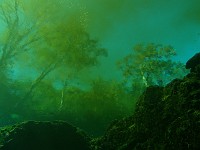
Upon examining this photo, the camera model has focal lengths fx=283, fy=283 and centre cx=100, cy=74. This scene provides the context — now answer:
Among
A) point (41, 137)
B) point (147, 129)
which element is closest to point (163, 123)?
point (147, 129)

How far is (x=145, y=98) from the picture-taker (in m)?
10.6

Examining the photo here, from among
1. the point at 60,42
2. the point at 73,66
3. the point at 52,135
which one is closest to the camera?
the point at 52,135

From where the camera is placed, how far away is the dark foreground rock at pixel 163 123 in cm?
757

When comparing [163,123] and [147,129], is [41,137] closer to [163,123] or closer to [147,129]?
[147,129]

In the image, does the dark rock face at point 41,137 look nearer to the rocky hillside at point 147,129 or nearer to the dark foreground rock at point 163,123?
the rocky hillside at point 147,129

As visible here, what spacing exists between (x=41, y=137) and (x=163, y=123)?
501 centimetres

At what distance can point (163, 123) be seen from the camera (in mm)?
8688

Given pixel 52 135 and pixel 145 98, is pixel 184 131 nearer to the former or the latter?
pixel 145 98

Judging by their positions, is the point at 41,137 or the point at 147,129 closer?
the point at 147,129

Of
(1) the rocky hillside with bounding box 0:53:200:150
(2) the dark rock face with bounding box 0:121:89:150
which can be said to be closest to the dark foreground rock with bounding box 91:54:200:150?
(1) the rocky hillside with bounding box 0:53:200:150

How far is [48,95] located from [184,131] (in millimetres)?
40138

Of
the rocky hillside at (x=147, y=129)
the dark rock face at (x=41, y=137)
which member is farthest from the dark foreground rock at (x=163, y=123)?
the dark rock face at (x=41, y=137)

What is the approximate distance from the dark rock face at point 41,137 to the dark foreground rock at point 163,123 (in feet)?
3.08

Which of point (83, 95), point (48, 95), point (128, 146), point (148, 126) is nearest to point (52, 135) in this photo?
point (128, 146)
